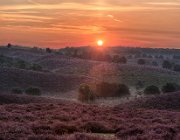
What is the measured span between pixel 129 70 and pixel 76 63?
996 inches

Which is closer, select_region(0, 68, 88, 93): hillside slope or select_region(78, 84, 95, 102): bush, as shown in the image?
select_region(78, 84, 95, 102): bush

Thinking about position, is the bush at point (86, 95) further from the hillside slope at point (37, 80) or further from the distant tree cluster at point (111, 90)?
the hillside slope at point (37, 80)

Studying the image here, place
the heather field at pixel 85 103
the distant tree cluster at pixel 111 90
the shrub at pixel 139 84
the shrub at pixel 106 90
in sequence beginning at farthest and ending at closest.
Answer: the shrub at pixel 139 84
the shrub at pixel 106 90
the distant tree cluster at pixel 111 90
the heather field at pixel 85 103

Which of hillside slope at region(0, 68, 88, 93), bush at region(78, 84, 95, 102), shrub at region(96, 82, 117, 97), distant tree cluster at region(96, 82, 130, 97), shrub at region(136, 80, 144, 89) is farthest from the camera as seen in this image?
shrub at region(136, 80, 144, 89)

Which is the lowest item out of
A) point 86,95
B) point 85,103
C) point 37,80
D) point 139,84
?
point 85,103

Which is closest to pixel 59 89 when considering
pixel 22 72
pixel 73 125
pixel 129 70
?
pixel 22 72

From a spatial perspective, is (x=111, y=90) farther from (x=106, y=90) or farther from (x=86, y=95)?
(x=86, y=95)

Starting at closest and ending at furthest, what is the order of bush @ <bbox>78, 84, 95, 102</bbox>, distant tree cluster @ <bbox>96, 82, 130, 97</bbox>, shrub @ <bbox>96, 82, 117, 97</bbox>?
bush @ <bbox>78, 84, 95, 102</bbox> → distant tree cluster @ <bbox>96, 82, 130, 97</bbox> → shrub @ <bbox>96, 82, 117, 97</bbox>

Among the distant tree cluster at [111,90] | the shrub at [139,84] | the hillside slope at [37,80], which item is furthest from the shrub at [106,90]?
the shrub at [139,84]

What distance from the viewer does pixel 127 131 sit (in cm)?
2544

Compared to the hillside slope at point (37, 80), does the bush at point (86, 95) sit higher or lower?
lower

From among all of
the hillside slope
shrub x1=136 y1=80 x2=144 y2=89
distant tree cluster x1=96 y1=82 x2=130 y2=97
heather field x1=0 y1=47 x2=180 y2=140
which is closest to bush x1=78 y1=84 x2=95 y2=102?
heather field x1=0 y1=47 x2=180 y2=140

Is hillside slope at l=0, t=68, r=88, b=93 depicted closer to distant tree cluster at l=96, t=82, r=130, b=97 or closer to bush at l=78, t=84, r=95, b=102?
distant tree cluster at l=96, t=82, r=130, b=97

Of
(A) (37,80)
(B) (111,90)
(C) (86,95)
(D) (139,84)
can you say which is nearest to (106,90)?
(B) (111,90)
